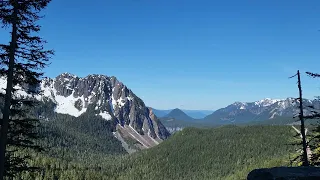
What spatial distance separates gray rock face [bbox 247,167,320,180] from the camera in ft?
54.2

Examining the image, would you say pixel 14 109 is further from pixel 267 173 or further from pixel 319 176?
pixel 319 176

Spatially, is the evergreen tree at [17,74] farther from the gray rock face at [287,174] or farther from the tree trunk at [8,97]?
the gray rock face at [287,174]

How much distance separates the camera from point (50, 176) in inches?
6496

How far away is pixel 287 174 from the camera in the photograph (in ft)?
55.2

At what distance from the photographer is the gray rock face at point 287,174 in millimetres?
16531

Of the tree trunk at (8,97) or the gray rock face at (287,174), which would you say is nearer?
the gray rock face at (287,174)

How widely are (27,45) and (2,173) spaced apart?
9.05 m

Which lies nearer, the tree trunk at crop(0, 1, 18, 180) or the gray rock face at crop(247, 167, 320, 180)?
the gray rock face at crop(247, 167, 320, 180)

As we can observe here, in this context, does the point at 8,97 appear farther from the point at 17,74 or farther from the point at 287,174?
the point at 287,174

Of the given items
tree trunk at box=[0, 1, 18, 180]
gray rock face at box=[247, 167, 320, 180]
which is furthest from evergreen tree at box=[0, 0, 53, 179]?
gray rock face at box=[247, 167, 320, 180]

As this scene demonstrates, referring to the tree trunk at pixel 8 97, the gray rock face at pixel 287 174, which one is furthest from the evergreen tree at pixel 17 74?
the gray rock face at pixel 287 174

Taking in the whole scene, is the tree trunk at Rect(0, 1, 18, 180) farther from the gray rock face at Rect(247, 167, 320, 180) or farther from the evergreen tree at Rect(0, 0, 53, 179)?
the gray rock face at Rect(247, 167, 320, 180)

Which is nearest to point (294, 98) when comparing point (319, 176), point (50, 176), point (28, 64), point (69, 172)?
point (319, 176)

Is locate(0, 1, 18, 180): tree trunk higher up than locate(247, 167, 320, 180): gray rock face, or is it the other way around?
locate(0, 1, 18, 180): tree trunk
